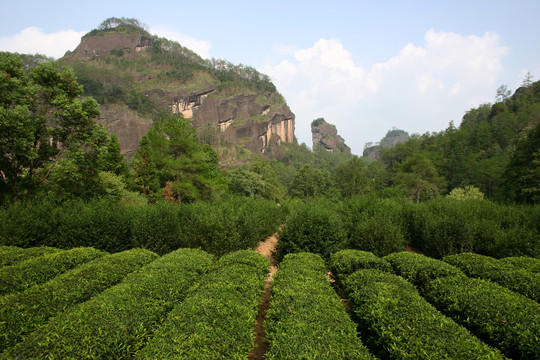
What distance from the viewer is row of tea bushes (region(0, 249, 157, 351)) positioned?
4.60m

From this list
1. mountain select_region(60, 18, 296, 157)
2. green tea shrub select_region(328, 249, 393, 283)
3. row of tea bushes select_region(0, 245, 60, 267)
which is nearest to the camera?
green tea shrub select_region(328, 249, 393, 283)

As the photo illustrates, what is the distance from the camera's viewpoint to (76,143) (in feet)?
45.8

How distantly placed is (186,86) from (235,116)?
22.2 metres

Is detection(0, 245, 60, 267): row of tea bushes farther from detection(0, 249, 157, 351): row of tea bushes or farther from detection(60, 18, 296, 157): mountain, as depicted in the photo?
detection(60, 18, 296, 157): mountain

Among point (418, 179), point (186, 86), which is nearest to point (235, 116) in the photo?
point (186, 86)

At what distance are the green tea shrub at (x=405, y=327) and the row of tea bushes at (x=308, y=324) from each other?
0.51 metres

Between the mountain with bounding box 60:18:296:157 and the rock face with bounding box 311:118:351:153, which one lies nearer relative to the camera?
the mountain with bounding box 60:18:296:157

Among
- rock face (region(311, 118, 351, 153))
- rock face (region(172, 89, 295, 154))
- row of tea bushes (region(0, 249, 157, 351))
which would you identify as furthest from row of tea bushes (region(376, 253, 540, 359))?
rock face (region(311, 118, 351, 153))

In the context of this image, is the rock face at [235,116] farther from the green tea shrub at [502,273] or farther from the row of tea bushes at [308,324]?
the row of tea bushes at [308,324]

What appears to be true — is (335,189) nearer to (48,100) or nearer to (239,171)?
(239,171)

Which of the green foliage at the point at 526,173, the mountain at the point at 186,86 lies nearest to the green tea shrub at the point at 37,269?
→ the green foliage at the point at 526,173

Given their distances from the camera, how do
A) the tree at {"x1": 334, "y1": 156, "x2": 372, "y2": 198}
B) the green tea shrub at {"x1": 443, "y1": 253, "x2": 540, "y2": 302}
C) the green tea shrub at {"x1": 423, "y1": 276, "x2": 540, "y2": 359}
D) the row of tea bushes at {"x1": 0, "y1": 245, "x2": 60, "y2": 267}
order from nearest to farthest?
the green tea shrub at {"x1": 423, "y1": 276, "x2": 540, "y2": 359} → the green tea shrub at {"x1": 443, "y1": 253, "x2": 540, "y2": 302} → the row of tea bushes at {"x1": 0, "y1": 245, "x2": 60, "y2": 267} → the tree at {"x1": 334, "y1": 156, "x2": 372, "y2": 198}

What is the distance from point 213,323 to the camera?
438 centimetres

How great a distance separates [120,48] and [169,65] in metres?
24.5
